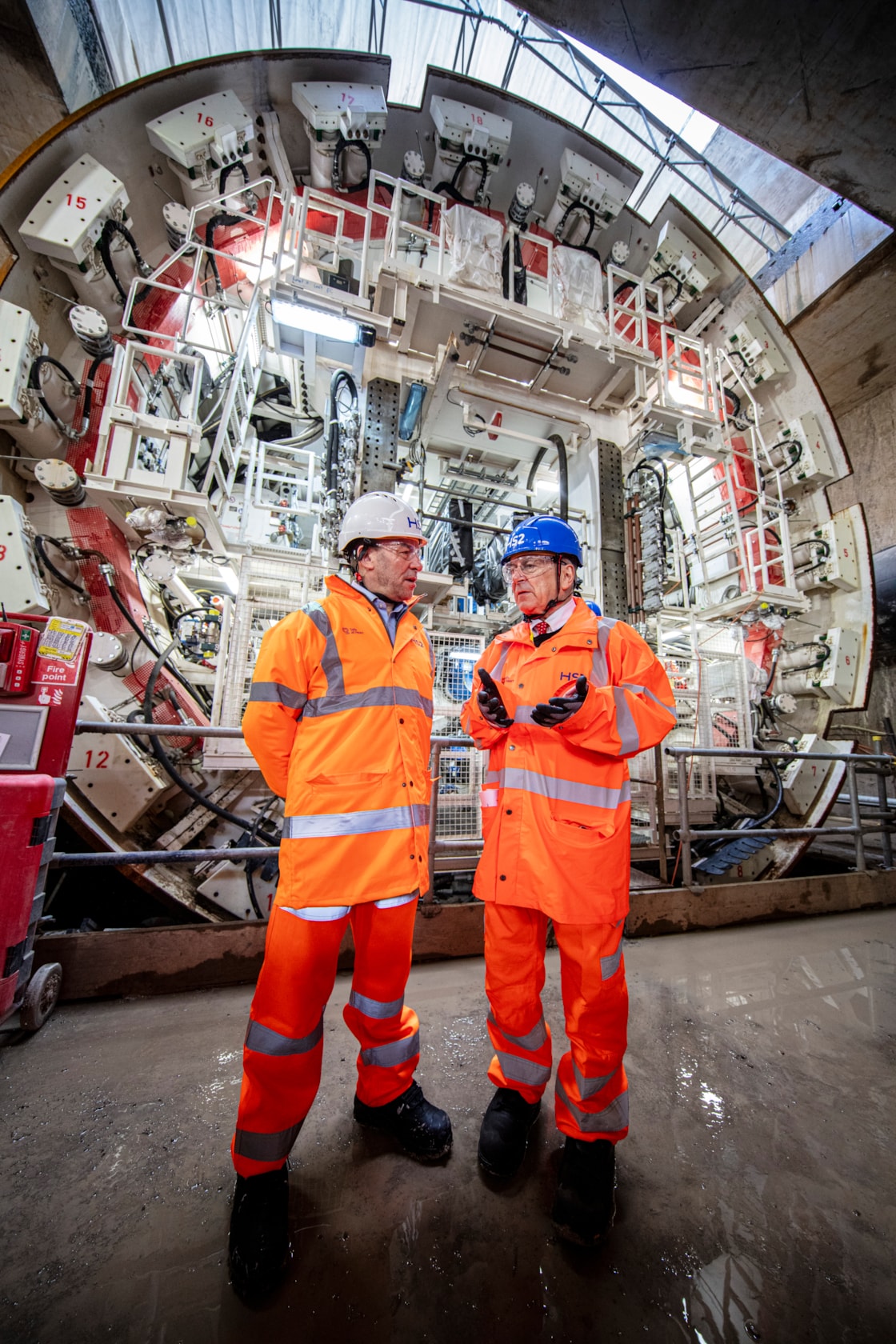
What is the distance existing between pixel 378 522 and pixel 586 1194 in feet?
6.72

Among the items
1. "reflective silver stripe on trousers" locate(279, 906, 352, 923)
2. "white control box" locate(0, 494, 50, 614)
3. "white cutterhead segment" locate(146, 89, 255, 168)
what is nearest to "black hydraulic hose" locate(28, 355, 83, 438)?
"white control box" locate(0, 494, 50, 614)

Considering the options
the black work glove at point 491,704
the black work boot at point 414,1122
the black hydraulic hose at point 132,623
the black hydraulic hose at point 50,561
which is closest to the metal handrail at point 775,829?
the black work glove at point 491,704

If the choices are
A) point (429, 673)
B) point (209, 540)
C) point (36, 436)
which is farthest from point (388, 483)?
point (429, 673)

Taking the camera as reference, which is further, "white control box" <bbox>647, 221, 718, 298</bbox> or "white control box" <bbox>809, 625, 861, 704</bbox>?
"white control box" <bbox>647, 221, 718, 298</bbox>

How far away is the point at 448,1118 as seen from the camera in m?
1.47

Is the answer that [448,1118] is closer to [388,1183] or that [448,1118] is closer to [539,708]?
[388,1183]

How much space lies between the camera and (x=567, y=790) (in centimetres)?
147

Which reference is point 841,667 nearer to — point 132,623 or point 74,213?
point 132,623

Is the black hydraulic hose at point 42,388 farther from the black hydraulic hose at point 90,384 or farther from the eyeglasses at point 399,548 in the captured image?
the eyeglasses at point 399,548

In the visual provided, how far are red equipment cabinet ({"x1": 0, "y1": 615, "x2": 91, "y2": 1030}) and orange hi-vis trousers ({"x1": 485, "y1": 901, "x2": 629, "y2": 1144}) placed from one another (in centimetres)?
172

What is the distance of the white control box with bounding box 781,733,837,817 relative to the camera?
5629 mm

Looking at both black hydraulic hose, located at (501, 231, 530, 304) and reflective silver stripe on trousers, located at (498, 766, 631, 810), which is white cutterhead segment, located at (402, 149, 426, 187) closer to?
black hydraulic hose, located at (501, 231, 530, 304)

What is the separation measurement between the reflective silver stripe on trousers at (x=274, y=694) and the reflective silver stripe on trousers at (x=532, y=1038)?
1.24m

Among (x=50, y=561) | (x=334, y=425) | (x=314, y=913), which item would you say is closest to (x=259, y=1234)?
(x=314, y=913)
